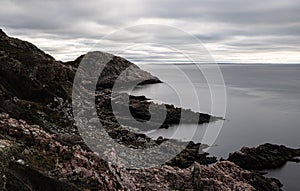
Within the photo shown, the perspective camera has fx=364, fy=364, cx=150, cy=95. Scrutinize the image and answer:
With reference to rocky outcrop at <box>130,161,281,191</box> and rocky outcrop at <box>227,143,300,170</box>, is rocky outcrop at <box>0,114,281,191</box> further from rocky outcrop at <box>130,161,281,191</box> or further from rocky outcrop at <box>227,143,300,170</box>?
rocky outcrop at <box>227,143,300,170</box>

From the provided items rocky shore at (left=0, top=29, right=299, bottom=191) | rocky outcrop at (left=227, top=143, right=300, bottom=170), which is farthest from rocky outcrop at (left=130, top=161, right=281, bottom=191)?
rocky outcrop at (left=227, top=143, right=300, bottom=170)

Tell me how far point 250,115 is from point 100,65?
223 feet

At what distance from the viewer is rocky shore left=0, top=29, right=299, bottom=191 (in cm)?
2625

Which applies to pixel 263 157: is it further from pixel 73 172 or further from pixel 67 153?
pixel 73 172

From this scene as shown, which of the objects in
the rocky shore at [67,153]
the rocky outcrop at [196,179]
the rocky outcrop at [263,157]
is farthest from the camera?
the rocky outcrop at [263,157]

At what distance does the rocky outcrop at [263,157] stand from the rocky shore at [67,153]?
156 mm

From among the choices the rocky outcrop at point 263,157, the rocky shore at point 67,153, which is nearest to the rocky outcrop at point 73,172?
the rocky shore at point 67,153

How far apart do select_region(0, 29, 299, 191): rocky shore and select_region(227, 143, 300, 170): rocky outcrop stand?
156 mm

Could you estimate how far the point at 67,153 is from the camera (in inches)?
1282

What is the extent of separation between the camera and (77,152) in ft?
112

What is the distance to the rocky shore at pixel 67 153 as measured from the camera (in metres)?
26.2

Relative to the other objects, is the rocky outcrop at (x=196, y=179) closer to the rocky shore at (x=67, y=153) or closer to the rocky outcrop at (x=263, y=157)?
the rocky shore at (x=67, y=153)

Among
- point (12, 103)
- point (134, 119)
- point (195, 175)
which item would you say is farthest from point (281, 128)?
point (12, 103)

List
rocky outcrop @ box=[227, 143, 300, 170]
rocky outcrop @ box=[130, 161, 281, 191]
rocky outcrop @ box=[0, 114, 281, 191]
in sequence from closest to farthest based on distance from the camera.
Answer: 1. rocky outcrop @ box=[0, 114, 281, 191]
2. rocky outcrop @ box=[130, 161, 281, 191]
3. rocky outcrop @ box=[227, 143, 300, 170]
